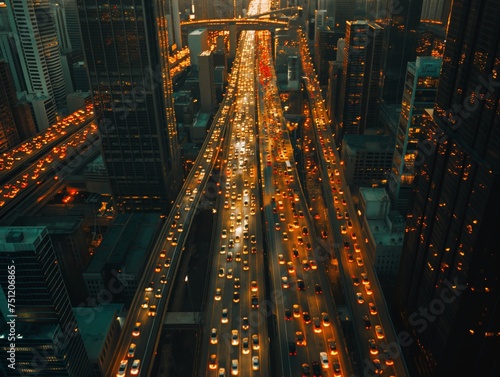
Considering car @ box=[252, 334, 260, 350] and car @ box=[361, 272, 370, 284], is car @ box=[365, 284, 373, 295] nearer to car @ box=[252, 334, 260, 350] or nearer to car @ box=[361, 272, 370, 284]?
car @ box=[361, 272, 370, 284]

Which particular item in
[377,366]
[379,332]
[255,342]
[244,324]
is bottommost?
[377,366]

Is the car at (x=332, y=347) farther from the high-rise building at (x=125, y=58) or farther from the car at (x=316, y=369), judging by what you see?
the high-rise building at (x=125, y=58)

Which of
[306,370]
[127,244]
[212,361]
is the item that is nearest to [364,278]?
[306,370]

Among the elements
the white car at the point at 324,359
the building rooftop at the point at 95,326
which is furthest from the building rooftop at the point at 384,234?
the building rooftop at the point at 95,326

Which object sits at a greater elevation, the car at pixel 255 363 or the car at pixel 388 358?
the car at pixel 255 363

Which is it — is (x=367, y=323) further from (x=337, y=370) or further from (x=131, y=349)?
(x=131, y=349)

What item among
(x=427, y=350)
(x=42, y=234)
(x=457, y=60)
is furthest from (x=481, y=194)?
(x=42, y=234)
